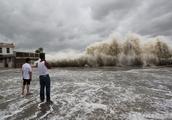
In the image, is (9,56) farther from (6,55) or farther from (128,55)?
(128,55)

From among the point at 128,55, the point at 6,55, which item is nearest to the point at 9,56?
the point at 6,55

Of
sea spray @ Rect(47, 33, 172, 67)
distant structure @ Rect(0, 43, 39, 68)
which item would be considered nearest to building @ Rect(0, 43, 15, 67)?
distant structure @ Rect(0, 43, 39, 68)

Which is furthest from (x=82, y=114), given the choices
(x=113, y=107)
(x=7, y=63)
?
(x=7, y=63)

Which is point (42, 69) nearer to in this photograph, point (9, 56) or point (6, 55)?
point (9, 56)

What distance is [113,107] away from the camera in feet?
12.3

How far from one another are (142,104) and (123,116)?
44.0 inches

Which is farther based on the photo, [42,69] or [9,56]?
[9,56]

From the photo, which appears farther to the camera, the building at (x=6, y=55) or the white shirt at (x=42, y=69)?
the building at (x=6, y=55)

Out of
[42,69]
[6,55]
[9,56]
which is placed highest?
[6,55]

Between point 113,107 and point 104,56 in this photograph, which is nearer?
point 113,107

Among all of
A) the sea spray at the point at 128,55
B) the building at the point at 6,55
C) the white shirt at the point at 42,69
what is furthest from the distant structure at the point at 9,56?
the white shirt at the point at 42,69

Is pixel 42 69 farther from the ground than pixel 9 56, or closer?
closer

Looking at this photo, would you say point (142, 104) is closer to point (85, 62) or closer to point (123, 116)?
point (123, 116)

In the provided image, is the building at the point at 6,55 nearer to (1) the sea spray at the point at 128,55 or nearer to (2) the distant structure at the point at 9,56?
(2) the distant structure at the point at 9,56
